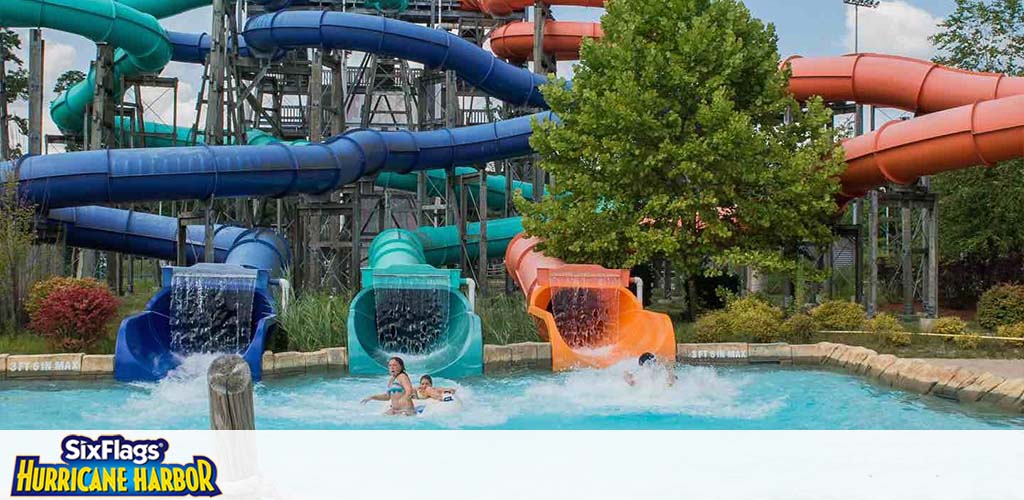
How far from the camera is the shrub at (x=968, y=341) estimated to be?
14258 mm

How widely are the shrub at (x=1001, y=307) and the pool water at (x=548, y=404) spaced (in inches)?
184

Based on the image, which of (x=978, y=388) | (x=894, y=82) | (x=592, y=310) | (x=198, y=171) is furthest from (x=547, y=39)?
(x=978, y=388)

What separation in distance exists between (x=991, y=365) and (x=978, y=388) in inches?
86.1

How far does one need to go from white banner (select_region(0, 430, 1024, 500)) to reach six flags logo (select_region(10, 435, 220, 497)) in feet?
0.04

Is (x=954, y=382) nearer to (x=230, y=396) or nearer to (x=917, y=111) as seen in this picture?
(x=230, y=396)

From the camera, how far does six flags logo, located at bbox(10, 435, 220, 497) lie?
5.77m

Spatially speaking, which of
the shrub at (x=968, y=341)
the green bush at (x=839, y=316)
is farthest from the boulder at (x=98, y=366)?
the shrub at (x=968, y=341)

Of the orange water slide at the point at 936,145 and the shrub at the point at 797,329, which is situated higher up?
the orange water slide at the point at 936,145

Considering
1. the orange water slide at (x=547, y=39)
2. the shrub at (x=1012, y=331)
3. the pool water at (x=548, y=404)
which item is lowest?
the pool water at (x=548, y=404)

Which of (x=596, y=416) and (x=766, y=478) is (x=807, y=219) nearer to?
(x=596, y=416)

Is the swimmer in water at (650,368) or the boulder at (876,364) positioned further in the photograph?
the boulder at (876,364)

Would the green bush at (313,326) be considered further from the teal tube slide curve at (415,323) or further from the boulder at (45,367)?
the boulder at (45,367)

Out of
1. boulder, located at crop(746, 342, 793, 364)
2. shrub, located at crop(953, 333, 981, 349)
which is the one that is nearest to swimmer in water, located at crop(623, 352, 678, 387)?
boulder, located at crop(746, 342, 793, 364)

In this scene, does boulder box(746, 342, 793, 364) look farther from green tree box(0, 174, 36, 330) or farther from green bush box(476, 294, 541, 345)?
green tree box(0, 174, 36, 330)
